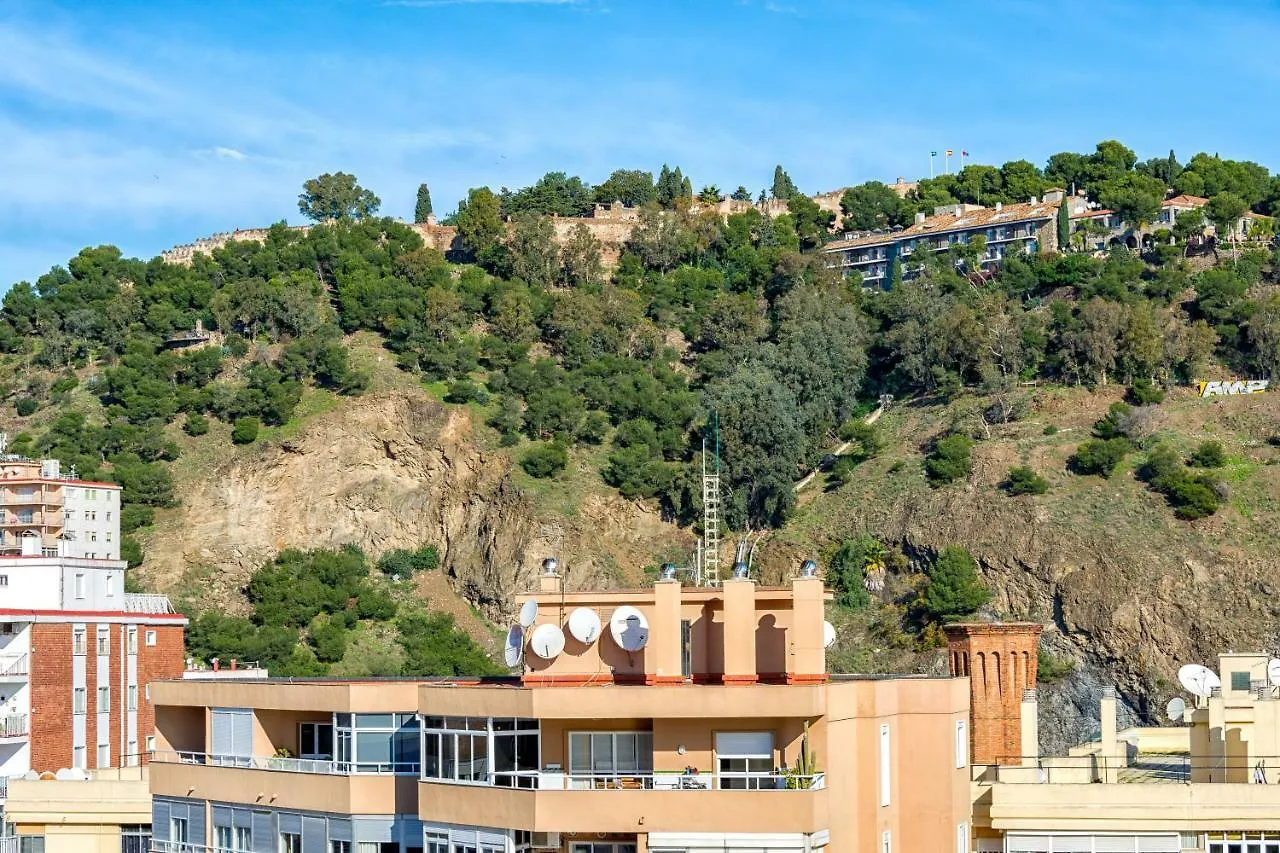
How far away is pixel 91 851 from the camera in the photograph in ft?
119

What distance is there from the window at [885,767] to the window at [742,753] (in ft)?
8.14

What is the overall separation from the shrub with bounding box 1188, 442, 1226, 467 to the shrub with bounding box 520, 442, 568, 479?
32.2 m

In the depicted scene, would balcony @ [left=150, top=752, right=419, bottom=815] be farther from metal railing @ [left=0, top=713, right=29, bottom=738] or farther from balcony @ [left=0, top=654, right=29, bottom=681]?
balcony @ [left=0, top=654, right=29, bottom=681]

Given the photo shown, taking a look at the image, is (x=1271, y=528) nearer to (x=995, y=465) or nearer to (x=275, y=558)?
(x=995, y=465)

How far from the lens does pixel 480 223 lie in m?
134

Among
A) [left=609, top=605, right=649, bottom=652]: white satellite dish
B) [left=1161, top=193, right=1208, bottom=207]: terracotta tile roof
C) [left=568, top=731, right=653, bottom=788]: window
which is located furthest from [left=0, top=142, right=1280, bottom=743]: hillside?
[left=568, top=731, right=653, bottom=788]: window

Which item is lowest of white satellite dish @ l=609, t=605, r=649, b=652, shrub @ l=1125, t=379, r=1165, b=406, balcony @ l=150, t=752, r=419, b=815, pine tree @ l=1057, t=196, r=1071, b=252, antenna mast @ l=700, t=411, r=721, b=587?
balcony @ l=150, t=752, r=419, b=815

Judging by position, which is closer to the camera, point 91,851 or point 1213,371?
point 91,851

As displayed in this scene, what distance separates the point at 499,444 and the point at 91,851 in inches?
2972

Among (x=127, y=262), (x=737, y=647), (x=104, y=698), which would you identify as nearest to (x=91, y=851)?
(x=737, y=647)

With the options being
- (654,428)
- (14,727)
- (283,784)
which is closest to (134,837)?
(283,784)

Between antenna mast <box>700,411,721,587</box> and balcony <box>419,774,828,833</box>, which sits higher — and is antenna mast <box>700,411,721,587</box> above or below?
above

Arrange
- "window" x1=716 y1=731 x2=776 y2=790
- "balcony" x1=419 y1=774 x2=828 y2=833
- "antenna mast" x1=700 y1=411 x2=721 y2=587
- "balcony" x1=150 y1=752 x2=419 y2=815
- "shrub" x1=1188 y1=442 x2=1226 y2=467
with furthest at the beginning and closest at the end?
"shrub" x1=1188 y1=442 x2=1226 y2=467 → "antenna mast" x1=700 y1=411 x2=721 y2=587 → "balcony" x1=150 y1=752 x2=419 y2=815 → "window" x1=716 y1=731 x2=776 y2=790 → "balcony" x1=419 y1=774 x2=828 y2=833

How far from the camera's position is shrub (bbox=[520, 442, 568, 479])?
4313 inches
